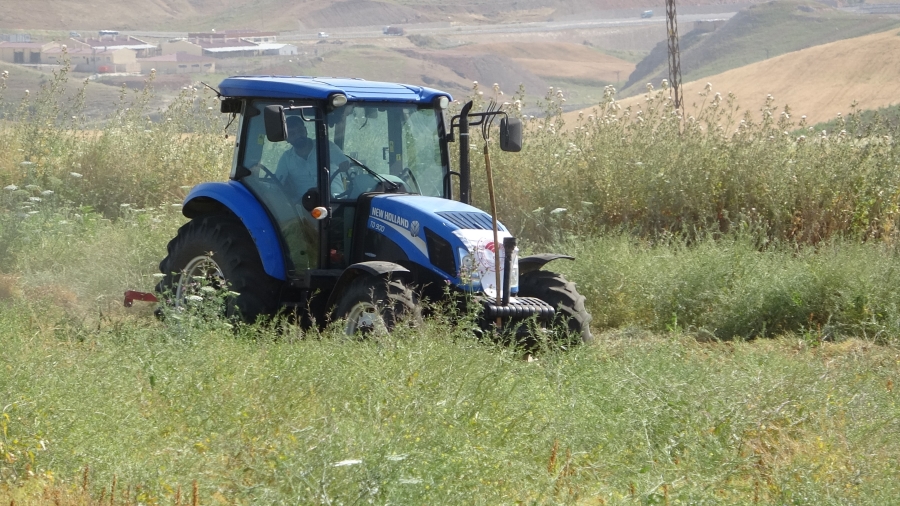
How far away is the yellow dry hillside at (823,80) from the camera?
48250mm

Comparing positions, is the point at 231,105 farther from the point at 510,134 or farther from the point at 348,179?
the point at 510,134

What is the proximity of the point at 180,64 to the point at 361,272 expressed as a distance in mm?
53889

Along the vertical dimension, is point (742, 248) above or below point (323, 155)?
below

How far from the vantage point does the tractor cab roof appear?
24.1 ft

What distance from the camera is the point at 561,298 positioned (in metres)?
7.15

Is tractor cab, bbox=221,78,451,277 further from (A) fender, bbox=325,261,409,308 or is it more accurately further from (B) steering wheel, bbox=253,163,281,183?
(A) fender, bbox=325,261,409,308

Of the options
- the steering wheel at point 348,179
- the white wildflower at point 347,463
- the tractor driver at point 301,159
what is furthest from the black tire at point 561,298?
the white wildflower at point 347,463

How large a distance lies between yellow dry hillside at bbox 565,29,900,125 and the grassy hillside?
8.31 m

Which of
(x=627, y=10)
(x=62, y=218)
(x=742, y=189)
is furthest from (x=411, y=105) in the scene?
(x=627, y=10)

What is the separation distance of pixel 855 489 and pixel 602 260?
16.0 ft

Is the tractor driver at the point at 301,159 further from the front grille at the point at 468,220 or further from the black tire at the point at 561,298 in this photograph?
the black tire at the point at 561,298

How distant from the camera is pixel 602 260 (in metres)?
9.23

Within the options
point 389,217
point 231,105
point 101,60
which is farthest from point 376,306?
point 101,60

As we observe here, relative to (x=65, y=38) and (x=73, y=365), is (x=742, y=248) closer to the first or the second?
(x=73, y=365)
